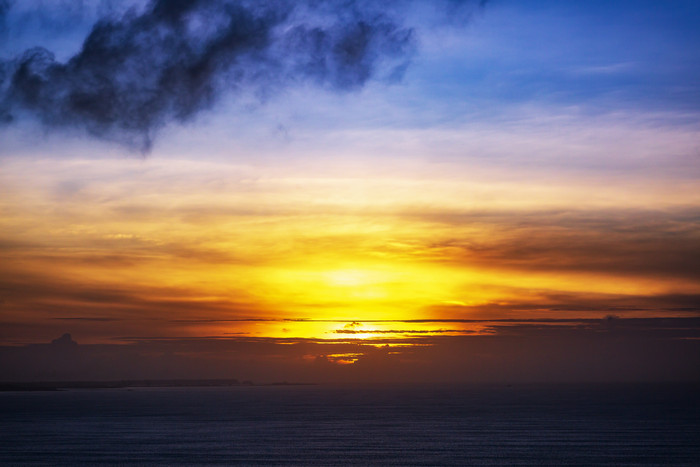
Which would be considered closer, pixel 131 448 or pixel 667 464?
pixel 667 464

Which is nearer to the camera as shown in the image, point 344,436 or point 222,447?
point 222,447

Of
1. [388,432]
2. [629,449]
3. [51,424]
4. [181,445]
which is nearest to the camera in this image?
[629,449]

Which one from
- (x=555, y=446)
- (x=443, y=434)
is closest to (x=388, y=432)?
(x=443, y=434)

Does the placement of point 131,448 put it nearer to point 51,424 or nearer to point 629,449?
point 51,424

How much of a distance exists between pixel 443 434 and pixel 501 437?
34.3 ft

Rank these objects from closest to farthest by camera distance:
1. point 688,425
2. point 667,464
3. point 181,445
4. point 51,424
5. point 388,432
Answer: point 667,464 < point 181,445 < point 388,432 < point 688,425 < point 51,424

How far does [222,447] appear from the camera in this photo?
99438mm

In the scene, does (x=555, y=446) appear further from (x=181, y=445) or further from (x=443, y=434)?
(x=181, y=445)

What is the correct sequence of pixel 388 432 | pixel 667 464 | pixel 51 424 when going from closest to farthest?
pixel 667 464 → pixel 388 432 → pixel 51 424

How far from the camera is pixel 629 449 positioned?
93.6 meters

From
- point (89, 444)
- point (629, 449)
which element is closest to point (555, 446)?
point (629, 449)

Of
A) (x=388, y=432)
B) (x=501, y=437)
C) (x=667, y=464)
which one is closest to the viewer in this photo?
(x=667, y=464)

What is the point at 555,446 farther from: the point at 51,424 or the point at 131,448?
the point at 51,424

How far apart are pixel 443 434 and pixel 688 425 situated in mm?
48978
